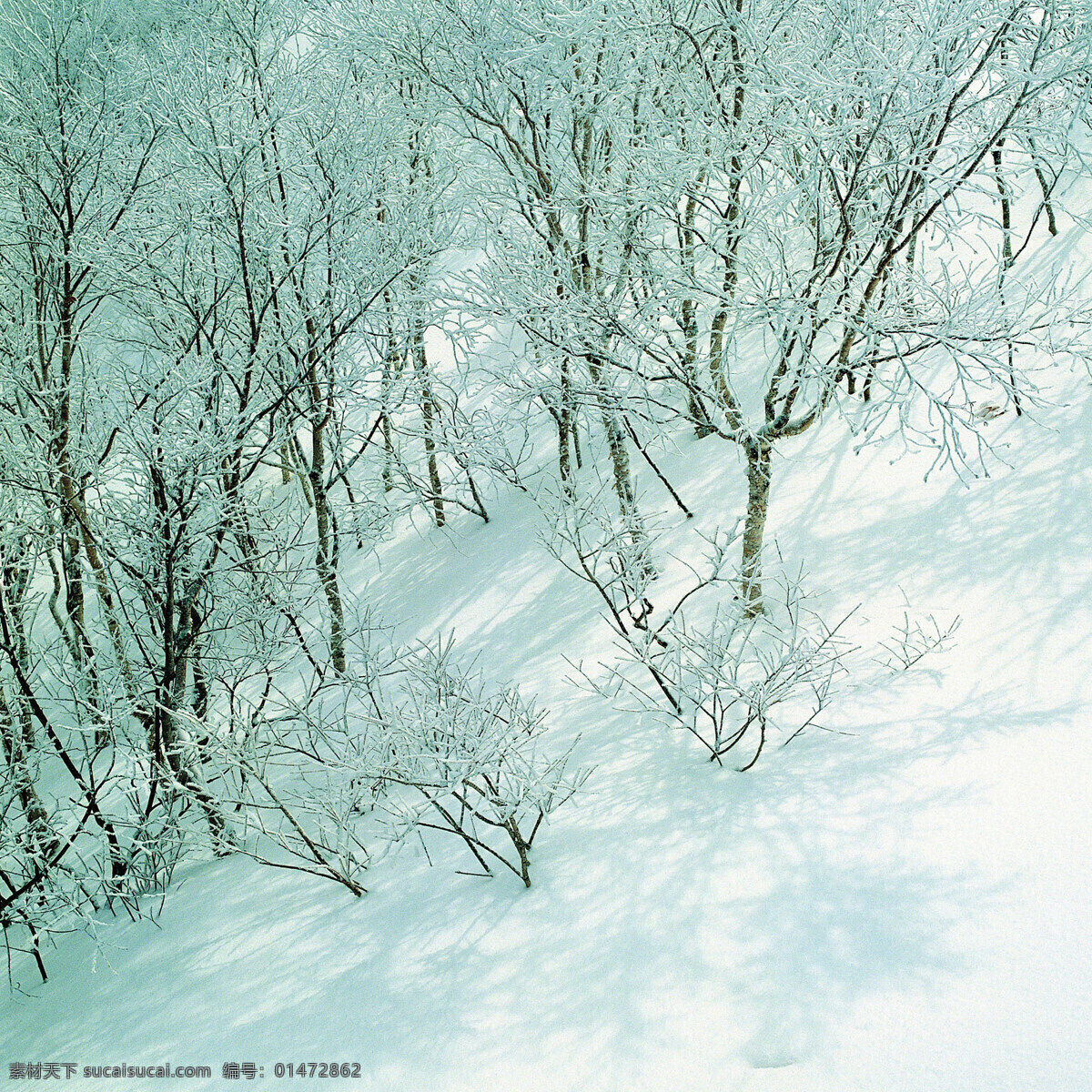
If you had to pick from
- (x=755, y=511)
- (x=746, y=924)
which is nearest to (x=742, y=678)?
(x=755, y=511)

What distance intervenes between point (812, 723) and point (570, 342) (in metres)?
2.61

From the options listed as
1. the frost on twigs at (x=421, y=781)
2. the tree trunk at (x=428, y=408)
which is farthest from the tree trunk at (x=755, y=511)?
the tree trunk at (x=428, y=408)

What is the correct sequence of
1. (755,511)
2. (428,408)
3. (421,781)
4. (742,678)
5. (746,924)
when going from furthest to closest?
(428,408) → (755,511) → (742,678) → (421,781) → (746,924)

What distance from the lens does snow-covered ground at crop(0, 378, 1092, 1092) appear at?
2.66 meters

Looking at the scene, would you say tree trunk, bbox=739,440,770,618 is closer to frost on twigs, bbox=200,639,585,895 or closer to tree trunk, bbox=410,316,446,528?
frost on twigs, bbox=200,639,585,895

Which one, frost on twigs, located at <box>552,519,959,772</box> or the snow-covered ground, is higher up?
frost on twigs, located at <box>552,519,959,772</box>

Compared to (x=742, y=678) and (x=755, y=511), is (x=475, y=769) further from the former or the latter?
(x=755, y=511)

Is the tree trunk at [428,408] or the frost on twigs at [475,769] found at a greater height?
the tree trunk at [428,408]

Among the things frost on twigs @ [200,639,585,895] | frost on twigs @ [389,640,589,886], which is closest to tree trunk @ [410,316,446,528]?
frost on twigs @ [200,639,585,895]

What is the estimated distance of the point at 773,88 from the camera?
3.81 meters

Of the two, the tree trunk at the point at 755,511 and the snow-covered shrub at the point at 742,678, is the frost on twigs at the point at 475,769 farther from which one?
the tree trunk at the point at 755,511

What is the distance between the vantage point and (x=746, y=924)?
10.3ft

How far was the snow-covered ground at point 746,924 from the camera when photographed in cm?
266

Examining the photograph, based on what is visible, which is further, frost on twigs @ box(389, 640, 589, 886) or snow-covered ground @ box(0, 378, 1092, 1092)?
frost on twigs @ box(389, 640, 589, 886)
